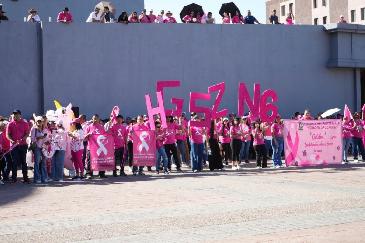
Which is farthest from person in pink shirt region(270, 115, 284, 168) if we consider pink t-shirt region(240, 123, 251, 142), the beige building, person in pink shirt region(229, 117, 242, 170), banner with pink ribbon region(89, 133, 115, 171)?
the beige building

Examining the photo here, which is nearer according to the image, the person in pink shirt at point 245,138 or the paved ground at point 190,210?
the paved ground at point 190,210

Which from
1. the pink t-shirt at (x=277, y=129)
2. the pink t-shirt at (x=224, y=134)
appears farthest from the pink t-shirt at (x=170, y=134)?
the pink t-shirt at (x=277, y=129)

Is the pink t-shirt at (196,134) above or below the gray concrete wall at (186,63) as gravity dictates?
below

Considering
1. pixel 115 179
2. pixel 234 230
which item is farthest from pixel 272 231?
pixel 115 179

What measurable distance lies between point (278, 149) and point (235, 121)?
1.70 m

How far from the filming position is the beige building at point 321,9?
6506 cm

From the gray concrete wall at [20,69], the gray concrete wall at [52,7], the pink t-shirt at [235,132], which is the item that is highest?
the gray concrete wall at [52,7]

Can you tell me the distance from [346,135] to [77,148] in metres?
9.60

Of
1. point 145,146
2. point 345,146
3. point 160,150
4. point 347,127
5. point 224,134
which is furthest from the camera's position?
point 347,127

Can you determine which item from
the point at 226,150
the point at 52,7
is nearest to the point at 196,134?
the point at 226,150

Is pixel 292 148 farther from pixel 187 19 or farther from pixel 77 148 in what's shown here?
pixel 187 19

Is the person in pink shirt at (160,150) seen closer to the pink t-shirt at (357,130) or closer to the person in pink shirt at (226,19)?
the pink t-shirt at (357,130)

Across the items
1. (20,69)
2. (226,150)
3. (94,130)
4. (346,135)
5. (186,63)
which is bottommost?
(226,150)

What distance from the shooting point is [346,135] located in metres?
21.8
